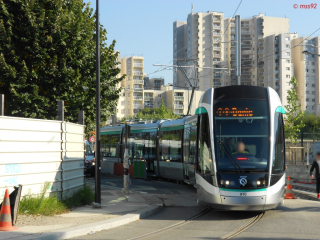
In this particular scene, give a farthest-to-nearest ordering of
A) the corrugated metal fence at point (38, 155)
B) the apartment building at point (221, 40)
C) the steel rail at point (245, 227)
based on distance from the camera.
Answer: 1. the apartment building at point (221, 40)
2. the corrugated metal fence at point (38, 155)
3. the steel rail at point (245, 227)

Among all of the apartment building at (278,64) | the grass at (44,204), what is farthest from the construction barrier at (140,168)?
the apartment building at (278,64)

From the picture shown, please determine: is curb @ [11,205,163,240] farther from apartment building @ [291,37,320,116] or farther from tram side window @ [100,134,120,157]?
apartment building @ [291,37,320,116]

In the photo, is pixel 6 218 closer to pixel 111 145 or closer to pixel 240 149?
pixel 240 149

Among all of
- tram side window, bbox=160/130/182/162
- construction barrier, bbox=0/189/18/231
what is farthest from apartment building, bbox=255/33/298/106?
construction barrier, bbox=0/189/18/231

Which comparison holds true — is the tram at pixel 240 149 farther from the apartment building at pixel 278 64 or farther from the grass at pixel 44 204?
the apartment building at pixel 278 64

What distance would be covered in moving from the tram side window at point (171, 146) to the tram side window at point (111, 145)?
517 centimetres

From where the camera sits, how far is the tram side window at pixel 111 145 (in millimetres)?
27078

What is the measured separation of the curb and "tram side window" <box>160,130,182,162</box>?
8.52m

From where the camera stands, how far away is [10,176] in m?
9.90

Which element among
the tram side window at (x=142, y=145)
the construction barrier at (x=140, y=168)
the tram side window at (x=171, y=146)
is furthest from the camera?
the tram side window at (x=142, y=145)

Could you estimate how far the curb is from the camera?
8.09 m

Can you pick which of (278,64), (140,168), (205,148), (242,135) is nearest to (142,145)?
(140,168)

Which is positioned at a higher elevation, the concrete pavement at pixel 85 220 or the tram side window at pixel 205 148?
the tram side window at pixel 205 148

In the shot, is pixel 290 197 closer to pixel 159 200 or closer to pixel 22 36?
→ pixel 159 200
